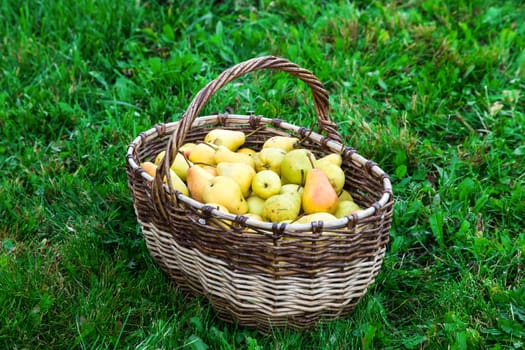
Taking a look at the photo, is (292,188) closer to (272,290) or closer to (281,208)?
(281,208)

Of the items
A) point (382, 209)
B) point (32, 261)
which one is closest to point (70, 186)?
point (32, 261)

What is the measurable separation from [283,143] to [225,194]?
442 millimetres

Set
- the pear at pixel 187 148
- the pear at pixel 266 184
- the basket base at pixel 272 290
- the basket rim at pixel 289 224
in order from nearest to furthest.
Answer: the basket rim at pixel 289 224 → the basket base at pixel 272 290 → the pear at pixel 266 184 → the pear at pixel 187 148

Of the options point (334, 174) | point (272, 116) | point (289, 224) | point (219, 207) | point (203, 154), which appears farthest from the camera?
point (272, 116)

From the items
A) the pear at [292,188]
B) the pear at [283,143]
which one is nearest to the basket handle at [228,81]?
the pear at [283,143]

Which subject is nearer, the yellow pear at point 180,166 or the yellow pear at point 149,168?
the yellow pear at point 149,168

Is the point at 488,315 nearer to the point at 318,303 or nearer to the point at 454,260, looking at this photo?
the point at 454,260

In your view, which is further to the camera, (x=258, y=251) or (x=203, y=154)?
(x=203, y=154)

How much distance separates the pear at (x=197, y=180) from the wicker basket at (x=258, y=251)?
Result: 147 millimetres

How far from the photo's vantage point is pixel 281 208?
2.25 m

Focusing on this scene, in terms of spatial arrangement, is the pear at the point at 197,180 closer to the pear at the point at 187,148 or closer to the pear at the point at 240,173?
the pear at the point at 240,173

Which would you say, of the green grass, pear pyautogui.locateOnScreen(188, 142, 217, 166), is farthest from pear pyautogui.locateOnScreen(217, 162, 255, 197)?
the green grass

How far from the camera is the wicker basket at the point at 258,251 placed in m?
2.01

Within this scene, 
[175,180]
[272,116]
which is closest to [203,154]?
[175,180]
